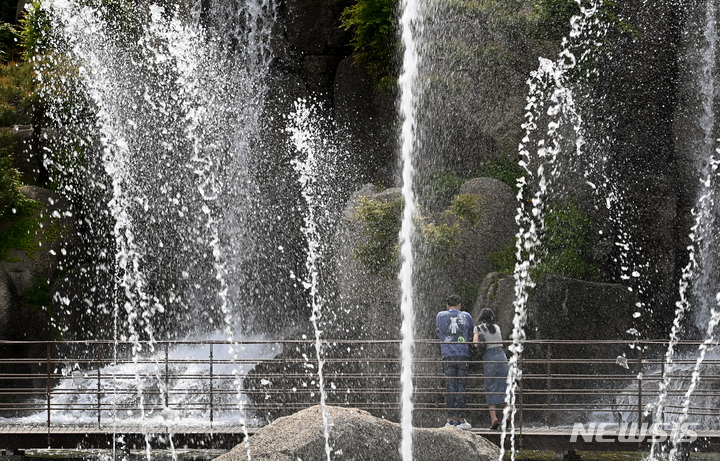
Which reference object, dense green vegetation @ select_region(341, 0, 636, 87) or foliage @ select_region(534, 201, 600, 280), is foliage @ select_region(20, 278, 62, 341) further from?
foliage @ select_region(534, 201, 600, 280)

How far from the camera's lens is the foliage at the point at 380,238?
12711mm

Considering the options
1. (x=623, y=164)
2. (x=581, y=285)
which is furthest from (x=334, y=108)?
(x=581, y=285)

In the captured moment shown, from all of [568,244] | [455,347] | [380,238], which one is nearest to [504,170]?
[568,244]

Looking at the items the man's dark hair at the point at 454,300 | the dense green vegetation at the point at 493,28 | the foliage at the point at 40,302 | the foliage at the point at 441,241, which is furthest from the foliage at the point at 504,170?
the foliage at the point at 40,302

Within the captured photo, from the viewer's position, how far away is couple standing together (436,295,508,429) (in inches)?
326

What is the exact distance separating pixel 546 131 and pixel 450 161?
1790 millimetres

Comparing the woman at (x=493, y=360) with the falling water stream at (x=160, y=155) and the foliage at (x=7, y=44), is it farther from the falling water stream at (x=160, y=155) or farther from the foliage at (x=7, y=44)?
the foliage at (x=7, y=44)

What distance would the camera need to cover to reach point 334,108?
1669cm

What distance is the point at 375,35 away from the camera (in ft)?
51.0

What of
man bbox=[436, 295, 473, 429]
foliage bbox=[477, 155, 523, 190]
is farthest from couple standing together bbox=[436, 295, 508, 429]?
foliage bbox=[477, 155, 523, 190]

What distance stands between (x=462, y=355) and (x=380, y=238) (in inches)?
184

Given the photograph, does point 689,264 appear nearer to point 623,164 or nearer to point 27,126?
point 623,164

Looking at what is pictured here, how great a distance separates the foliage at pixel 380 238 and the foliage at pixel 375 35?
387 centimetres

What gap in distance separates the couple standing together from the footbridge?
0.17 m
